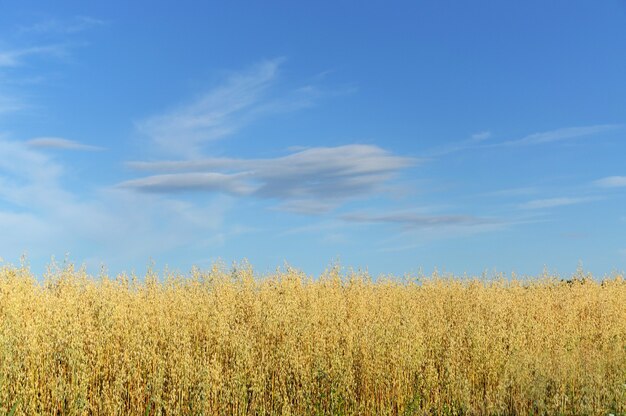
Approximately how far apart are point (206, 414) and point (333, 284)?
Result: 5482 millimetres

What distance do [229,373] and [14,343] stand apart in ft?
7.72

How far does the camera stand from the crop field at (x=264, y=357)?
229 inches

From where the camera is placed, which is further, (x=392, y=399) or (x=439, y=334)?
(x=439, y=334)

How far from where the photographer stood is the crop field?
581cm

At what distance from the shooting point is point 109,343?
638cm

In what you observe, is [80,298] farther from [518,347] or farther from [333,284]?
[518,347]

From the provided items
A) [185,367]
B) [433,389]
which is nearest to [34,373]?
[185,367]

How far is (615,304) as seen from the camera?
1194cm

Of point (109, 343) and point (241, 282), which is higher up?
point (241, 282)

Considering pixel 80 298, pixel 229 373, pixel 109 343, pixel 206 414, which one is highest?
pixel 80 298

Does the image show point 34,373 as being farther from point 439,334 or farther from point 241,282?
point 439,334

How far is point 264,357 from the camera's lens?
6516mm

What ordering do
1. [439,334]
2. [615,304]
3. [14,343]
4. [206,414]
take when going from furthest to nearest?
1. [615,304]
2. [439,334]
3. [14,343]
4. [206,414]

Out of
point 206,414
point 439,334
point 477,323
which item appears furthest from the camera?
point 477,323
